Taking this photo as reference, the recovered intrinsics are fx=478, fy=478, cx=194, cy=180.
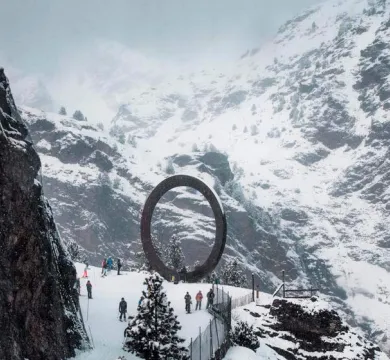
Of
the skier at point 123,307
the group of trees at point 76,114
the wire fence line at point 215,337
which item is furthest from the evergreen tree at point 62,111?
the skier at point 123,307

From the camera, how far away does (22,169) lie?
60.5 feet

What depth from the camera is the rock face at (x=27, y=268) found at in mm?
15984

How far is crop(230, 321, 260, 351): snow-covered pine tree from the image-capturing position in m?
27.1

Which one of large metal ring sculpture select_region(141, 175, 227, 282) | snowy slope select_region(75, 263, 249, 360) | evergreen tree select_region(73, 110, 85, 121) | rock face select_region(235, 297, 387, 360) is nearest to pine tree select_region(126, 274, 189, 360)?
snowy slope select_region(75, 263, 249, 360)

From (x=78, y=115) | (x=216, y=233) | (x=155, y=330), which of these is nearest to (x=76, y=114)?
(x=78, y=115)

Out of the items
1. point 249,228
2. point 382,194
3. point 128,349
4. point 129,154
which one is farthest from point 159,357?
point 382,194

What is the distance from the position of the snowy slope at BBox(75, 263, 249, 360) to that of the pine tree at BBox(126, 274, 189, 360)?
1.02 meters

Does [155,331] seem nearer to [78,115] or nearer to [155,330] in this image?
[155,330]

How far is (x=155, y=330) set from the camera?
2064 cm

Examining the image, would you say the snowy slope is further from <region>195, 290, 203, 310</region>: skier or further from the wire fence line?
the wire fence line

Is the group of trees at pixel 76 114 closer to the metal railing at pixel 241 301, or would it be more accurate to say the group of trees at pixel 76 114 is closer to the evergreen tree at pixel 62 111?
the evergreen tree at pixel 62 111

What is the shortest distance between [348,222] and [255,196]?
1506 inches

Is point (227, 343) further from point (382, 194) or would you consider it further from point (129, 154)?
point (382, 194)

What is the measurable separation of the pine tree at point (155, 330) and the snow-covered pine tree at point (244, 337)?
6941 mm
